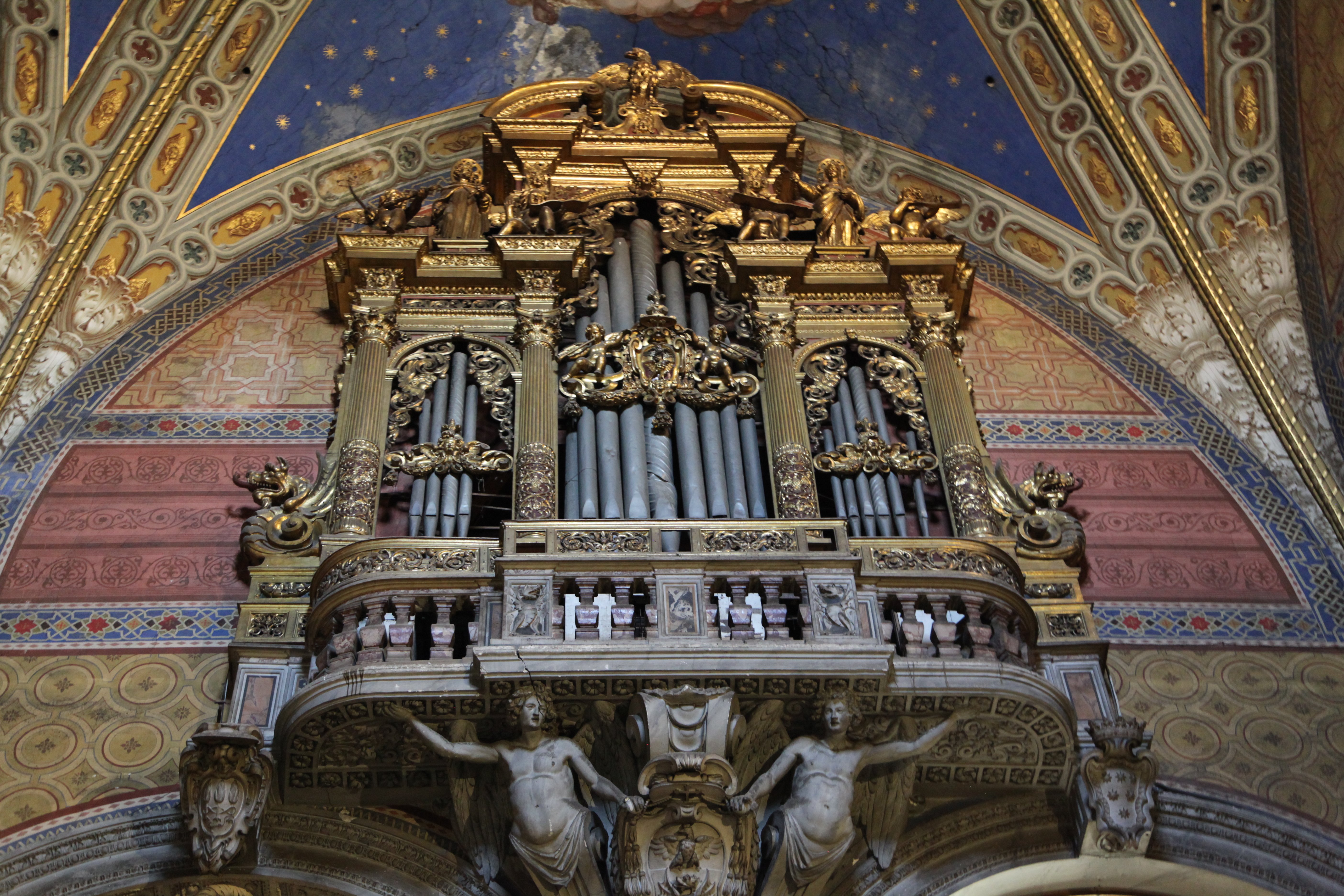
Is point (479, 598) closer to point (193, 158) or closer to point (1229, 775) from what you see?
point (1229, 775)

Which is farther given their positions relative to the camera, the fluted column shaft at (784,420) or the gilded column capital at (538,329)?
the gilded column capital at (538,329)

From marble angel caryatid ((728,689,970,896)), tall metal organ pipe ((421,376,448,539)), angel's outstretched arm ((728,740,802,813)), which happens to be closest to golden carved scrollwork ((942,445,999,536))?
marble angel caryatid ((728,689,970,896))

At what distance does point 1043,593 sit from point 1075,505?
4.57ft

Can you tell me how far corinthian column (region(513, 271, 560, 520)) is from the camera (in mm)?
10195

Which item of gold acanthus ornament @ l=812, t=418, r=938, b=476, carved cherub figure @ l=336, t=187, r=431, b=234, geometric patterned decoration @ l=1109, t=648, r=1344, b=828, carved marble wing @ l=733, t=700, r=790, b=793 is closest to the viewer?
carved marble wing @ l=733, t=700, r=790, b=793

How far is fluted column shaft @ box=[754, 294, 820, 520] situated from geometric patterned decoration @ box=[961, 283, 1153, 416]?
5.36 ft

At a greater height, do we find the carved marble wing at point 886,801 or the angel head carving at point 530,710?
the angel head carving at point 530,710

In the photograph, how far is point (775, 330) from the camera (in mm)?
11695

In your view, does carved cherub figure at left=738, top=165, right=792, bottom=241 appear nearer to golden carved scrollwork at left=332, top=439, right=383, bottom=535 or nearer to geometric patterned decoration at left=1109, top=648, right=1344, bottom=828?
golden carved scrollwork at left=332, top=439, right=383, bottom=535

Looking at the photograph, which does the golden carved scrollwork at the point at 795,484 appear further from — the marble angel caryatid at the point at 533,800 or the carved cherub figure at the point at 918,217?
the carved cherub figure at the point at 918,217

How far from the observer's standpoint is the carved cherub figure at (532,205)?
12.5 metres

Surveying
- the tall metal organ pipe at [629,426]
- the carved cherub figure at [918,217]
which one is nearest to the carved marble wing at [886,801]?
the tall metal organ pipe at [629,426]

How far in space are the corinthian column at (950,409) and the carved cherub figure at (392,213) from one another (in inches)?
153

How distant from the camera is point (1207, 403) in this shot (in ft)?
40.1
